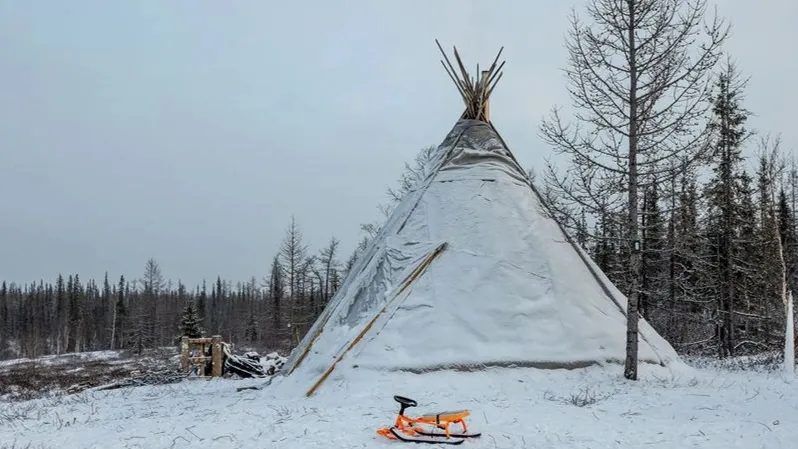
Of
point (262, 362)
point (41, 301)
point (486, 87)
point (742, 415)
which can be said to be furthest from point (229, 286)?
point (742, 415)

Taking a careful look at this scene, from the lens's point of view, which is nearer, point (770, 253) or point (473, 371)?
point (473, 371)

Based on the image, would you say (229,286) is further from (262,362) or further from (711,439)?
(711,439)

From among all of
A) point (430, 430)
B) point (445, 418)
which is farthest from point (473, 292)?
point (445, 418)

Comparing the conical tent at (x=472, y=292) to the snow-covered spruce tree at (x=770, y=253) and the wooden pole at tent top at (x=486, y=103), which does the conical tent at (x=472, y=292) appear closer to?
the wooden pole at tent top at (x=486, y=103)

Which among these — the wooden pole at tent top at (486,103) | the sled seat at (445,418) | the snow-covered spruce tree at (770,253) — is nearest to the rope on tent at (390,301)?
the sled seat at (445,418)

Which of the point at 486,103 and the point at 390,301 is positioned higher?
the point at 486,103

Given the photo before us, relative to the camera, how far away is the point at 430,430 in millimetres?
5762

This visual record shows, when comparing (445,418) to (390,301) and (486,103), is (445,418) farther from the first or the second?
(486,103)

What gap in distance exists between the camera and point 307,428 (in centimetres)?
605

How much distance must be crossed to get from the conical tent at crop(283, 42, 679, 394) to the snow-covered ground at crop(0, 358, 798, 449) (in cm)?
36

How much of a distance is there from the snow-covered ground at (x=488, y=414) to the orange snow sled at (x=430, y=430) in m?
0.11

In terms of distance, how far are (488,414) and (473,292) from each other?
9.56 ft

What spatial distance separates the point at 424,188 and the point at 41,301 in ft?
319

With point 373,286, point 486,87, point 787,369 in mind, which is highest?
point 486,87
